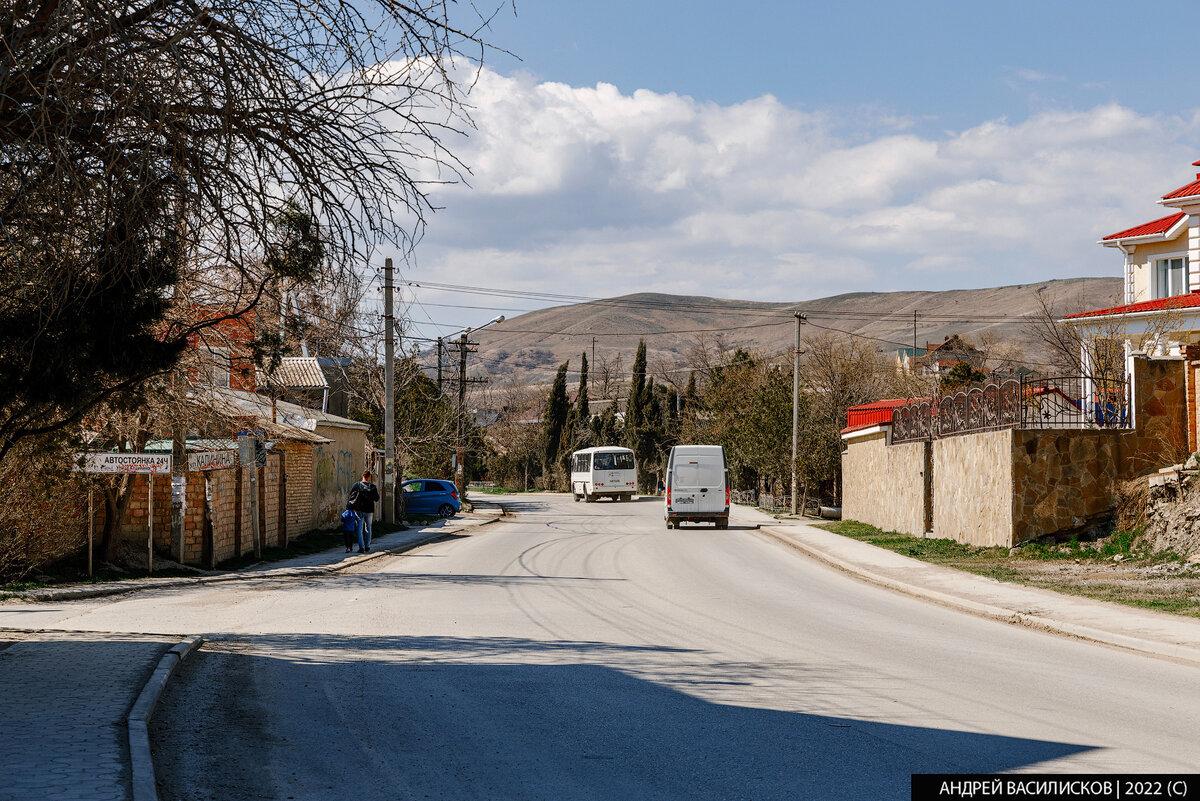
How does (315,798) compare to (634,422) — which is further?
(634,422)

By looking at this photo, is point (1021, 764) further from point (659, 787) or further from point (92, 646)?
point (92, 646)

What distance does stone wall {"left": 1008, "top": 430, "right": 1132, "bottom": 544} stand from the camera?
74.6ft

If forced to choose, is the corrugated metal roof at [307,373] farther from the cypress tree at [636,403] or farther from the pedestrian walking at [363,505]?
the cypress tree at [636,403]

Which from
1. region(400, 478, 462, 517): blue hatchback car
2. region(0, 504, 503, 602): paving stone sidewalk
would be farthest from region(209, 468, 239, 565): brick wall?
region(400, 478, 462, 517): blue hatchback car

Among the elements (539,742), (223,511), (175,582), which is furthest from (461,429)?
(539,742)

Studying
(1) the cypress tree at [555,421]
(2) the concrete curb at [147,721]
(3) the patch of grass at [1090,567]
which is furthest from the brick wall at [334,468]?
(1) the cypress tree at [555,421]

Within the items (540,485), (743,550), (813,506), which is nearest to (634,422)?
(540,485)

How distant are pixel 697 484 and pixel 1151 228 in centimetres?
1852

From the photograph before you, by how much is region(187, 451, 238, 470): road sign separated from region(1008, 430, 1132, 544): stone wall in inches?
586

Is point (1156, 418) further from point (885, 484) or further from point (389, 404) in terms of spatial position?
point (389, 404)

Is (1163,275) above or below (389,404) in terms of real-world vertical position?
above

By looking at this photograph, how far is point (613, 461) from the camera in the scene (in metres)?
68.7

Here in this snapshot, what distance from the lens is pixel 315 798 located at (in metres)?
6.28

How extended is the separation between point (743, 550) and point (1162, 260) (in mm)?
22109
